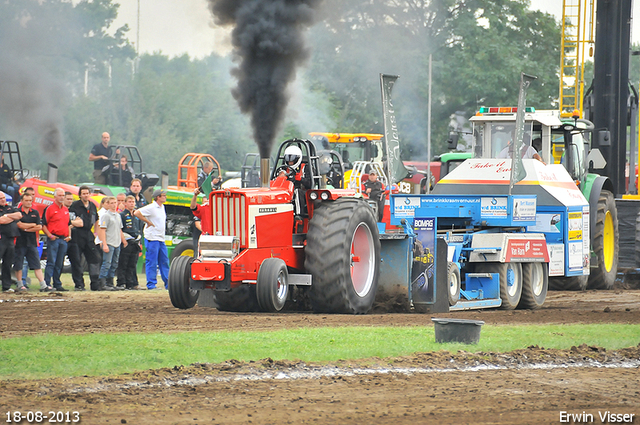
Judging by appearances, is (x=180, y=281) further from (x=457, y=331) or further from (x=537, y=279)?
(x=537, y=279)

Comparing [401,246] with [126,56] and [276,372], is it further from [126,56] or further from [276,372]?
[126,56]

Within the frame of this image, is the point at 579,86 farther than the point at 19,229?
Yes

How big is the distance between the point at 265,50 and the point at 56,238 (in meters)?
5.70

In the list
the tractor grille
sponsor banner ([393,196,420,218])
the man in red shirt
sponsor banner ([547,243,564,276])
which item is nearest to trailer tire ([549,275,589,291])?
sponsor banner ([547,243,564,276])

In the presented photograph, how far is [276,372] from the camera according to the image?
24.7 feet

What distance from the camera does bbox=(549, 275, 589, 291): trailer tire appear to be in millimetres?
17281

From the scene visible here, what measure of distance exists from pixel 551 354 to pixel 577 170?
9.15 metres

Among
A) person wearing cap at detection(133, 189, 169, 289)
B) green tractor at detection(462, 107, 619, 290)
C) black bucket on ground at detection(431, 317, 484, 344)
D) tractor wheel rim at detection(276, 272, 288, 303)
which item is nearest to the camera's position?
black bucket on ground at detection(431, 317, 484, 344)

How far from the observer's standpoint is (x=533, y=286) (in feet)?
47.5

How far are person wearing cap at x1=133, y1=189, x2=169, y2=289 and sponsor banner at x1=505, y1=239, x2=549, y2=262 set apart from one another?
6.84m

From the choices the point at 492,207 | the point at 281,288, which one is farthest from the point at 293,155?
the point at 492,207

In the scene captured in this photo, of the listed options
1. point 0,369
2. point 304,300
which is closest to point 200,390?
point 0,369

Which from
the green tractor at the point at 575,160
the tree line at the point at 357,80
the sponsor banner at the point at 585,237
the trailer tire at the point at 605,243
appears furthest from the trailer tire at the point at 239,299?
the tree line at the point at 357,80

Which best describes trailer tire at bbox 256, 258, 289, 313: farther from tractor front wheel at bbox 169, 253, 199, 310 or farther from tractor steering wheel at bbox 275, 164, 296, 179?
tractor steering wheel at bbox 275, 164, 296, 179
